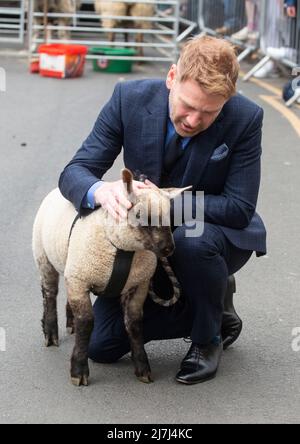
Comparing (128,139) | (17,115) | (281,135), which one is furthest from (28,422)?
(17,115)

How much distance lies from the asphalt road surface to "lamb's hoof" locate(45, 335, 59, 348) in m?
0.04

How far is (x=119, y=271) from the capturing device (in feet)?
12.8

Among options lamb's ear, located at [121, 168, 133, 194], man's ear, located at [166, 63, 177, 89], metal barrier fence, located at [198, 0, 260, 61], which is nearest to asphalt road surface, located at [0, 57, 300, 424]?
lamb's ear, located at [121, 168, 133, 194]

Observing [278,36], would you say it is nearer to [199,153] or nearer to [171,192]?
[199,153]

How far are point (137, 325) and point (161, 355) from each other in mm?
425

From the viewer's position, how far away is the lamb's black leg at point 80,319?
3951mm

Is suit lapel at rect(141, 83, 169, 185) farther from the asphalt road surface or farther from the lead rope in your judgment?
the asphalt road surface

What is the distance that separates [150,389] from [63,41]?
34.6ft

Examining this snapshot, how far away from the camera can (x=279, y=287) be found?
5.43 meters

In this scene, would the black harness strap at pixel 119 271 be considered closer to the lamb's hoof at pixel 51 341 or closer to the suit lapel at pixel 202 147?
the suit lapel at pixel 202 147

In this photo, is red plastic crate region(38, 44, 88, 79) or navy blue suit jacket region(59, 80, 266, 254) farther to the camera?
red plastic crate region(38, 44, 88, 79)

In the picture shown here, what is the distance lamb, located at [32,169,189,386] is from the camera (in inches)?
145

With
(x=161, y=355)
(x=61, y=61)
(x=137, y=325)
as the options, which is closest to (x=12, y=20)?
(x=61, y=61)

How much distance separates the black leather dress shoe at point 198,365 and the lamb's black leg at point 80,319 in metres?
0.44
